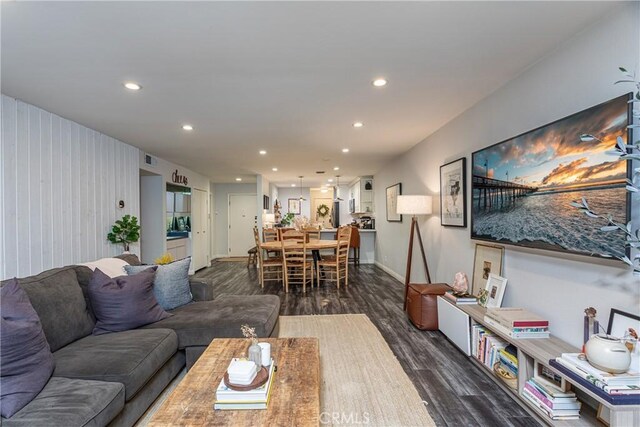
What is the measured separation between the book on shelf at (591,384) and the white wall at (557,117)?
1.26 feet

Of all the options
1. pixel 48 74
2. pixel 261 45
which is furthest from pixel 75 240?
pixel 261 45

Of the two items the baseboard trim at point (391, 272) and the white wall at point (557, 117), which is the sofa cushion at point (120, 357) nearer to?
the white wall at point (557, 117)

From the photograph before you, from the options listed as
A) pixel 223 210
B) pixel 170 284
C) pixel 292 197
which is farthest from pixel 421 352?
pixel 292 197

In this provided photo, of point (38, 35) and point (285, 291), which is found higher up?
point (38, 35)

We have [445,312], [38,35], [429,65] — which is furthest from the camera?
[445,312]

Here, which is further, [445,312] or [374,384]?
[445,312]

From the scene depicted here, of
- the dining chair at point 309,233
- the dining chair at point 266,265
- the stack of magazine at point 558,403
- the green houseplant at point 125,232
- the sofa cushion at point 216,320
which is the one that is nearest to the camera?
the stack of magazine at point 558,403

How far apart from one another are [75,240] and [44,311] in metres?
2.01

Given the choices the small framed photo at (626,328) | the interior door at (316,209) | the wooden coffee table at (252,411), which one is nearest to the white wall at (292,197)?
the interior door at (316,209)

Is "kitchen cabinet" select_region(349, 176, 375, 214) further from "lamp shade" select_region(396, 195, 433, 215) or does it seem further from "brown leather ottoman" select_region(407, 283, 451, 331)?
"brown leather ottoman" select_region(407, 283, 451, 331)

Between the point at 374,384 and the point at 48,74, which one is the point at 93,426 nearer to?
the point at 374,384

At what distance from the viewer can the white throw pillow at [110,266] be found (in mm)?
2674

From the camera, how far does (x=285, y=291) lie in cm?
533

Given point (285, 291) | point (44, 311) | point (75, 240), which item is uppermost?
point (75, 240)
